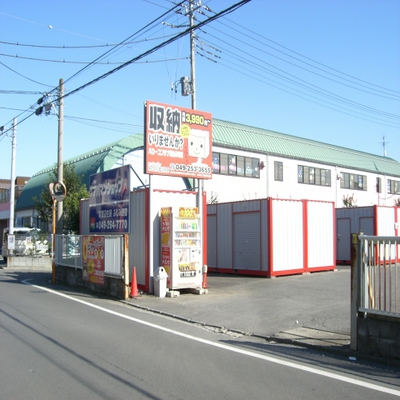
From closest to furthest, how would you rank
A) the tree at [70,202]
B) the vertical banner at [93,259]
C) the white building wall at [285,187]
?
the vertical banner at [93,259], the tree at [70,202], the white building wall at [285,187]

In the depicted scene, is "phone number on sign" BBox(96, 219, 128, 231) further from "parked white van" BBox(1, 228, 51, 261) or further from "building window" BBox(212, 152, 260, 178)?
"building window" BBox(212, 152, 260, 178)

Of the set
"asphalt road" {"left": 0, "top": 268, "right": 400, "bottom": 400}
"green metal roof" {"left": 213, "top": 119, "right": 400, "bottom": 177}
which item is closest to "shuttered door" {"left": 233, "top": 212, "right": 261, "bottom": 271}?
"asphalt road" {"left": 0, "top": 268, "right": 400, "bottom": 400}

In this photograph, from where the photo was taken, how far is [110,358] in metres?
7.36

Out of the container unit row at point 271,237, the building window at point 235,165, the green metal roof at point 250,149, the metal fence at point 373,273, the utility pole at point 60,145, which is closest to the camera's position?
the metal fence at point 373,273

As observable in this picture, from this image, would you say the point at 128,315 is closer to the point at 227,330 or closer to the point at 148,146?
the point at 227,330

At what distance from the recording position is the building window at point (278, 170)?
4125 cm

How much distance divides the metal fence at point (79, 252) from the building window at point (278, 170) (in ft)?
82.1

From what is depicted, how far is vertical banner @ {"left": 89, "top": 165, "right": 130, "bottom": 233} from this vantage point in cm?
1650

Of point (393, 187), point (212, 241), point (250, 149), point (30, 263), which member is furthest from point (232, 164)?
point (393, 187)

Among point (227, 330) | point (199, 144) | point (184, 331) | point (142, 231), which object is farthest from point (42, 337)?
point (199, 144)

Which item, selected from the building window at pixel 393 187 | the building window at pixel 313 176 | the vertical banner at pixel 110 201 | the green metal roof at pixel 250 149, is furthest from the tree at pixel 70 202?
the building window at pixel 393 187

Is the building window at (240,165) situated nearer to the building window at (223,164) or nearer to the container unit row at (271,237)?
the building window at (223,164)

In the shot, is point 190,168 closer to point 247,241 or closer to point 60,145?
point 247,241

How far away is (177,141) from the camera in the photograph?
50.5ft
